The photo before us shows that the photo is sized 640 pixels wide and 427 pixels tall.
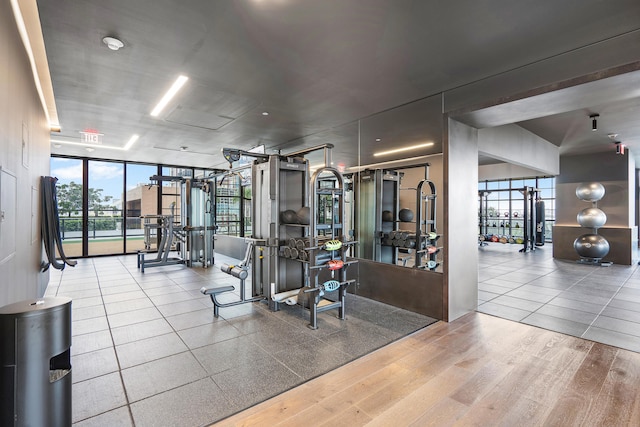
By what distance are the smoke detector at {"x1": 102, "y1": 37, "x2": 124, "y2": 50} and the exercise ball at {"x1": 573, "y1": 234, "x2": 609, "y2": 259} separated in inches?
407

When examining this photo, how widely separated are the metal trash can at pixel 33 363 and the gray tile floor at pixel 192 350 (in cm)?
67

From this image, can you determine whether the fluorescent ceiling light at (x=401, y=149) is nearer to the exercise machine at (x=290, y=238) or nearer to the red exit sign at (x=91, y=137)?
the exercise machine at (x=290, y=238)

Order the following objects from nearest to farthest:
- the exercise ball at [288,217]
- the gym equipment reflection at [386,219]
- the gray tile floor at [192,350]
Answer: the gray tile floor at [192,350]
the exercise ball at [288,217]
the gym equipment reflection at [386,219]

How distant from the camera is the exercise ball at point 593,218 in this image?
7684 mm

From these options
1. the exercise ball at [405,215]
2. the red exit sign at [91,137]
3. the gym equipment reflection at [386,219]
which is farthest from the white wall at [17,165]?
the exercise ball at [405,215]

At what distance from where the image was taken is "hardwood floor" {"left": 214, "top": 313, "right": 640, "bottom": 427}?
6.77ft

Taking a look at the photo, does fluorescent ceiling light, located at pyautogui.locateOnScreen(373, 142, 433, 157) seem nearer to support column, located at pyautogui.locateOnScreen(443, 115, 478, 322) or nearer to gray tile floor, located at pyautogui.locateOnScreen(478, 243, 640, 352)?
support column, located at pyautogui.locateOnScreen(443, 115, 478, 322)

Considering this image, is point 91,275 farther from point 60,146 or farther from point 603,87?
point 603,87

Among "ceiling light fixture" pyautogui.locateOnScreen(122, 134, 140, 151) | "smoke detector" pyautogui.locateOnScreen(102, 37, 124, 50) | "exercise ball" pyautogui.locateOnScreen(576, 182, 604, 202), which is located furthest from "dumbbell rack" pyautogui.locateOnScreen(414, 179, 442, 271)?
"ceiling light fixture" pyautogui.locateOnScreen(122, 134, 140, 151)

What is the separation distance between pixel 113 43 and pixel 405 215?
5.11 metres

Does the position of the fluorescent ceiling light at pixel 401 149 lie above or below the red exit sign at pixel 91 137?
below

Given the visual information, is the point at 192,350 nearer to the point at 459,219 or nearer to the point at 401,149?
the point at 459,219

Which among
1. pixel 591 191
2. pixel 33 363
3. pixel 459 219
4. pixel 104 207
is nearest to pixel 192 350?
pixel 33 363

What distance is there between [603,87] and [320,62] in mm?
2786
